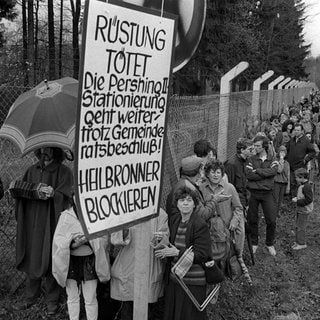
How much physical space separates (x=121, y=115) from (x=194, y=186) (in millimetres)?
2479

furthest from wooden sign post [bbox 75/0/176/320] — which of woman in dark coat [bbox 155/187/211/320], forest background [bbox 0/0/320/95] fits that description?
forest background [bbox 0/0/320/95]

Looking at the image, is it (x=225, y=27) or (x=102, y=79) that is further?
(x=225, y=27)

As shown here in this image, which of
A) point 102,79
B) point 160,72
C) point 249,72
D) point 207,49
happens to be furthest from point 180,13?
point 249,72

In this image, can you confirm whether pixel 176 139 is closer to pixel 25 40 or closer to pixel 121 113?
pixel 121 113

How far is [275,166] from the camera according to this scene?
603 centimetres

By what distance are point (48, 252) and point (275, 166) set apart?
11.1 feet

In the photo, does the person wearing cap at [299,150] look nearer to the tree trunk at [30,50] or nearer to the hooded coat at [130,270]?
the hooded coat at [130,270]

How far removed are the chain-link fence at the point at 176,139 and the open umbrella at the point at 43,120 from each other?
62 cm

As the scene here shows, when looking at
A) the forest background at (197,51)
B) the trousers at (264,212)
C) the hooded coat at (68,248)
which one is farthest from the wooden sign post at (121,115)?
the forest background at (197,51)

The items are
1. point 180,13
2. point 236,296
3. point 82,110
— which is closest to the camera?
point 82,110

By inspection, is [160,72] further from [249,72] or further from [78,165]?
[249,72]

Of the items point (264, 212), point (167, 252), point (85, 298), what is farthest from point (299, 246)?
point (85, 298)

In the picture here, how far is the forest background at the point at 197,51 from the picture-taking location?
19623mm

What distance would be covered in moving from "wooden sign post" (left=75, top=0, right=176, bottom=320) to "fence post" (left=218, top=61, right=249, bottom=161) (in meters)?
4.61
